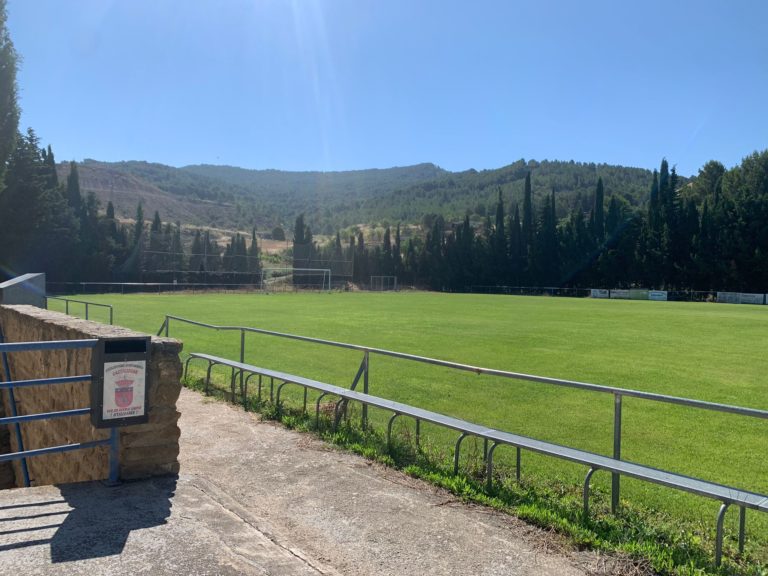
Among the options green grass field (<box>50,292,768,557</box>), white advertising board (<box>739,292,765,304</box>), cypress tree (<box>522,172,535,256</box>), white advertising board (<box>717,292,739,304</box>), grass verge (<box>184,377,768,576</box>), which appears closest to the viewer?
grass verge (<box>184,377,768,576</box>)

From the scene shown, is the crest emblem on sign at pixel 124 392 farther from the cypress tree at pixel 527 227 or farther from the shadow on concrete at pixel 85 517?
the cypress tree at pixel 527 227

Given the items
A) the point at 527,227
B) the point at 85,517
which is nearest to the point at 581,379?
the point at 85,517

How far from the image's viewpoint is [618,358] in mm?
15445

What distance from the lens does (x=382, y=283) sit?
88.1 meters

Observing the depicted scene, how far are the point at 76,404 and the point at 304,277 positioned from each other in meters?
70.2

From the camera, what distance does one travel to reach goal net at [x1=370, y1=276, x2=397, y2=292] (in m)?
87.5

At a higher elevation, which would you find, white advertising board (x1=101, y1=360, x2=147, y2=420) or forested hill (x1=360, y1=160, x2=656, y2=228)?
forested hill (x1=360, y1=160, x2=656, y2=228)

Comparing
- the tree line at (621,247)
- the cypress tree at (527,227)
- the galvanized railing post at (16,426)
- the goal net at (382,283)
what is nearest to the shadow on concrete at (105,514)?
the galvanized railing post at (16,426)

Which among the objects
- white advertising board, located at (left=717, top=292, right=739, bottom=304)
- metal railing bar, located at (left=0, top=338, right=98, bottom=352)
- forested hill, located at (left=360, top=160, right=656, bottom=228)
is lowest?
white advertising board, located at (left=717, top=292, right=739, bottom=304)

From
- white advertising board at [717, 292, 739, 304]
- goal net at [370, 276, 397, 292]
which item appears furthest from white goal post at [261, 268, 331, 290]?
white advertising board at [717, 292, 739, 304]

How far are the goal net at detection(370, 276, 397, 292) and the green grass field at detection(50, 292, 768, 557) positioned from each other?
6187 cm

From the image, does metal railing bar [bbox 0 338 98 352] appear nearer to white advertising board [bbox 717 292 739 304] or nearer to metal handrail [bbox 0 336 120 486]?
metal handrail [bbox 0 336 120 486]

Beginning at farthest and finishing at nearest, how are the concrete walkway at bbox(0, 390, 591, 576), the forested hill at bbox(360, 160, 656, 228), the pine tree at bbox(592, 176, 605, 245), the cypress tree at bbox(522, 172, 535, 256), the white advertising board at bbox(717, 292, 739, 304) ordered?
the forested hill at bbox(360, 160, 656, 228), the cypress tree at bbox(522, 172, 535, 256), the pine tree at bbox(592, 176, 605, 245), the white advertising board at bbox(717, 292, 739, 304), the concrete walkway at bbox(0, 390, 591, 576)

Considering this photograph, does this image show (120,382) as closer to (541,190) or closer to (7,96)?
(7,96)
